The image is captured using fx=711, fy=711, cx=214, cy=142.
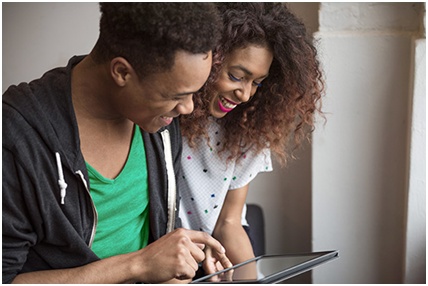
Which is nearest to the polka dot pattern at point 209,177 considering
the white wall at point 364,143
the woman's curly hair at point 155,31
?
the white wall at point 364,143

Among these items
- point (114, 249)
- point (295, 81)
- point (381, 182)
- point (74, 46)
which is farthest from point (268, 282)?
point (74, 46)

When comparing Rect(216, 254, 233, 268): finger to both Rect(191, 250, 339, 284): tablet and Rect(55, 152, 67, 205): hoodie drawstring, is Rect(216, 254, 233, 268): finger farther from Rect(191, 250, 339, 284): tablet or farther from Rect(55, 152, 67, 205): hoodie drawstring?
Rect(55, 152, 67, 205): hoodie drawstring

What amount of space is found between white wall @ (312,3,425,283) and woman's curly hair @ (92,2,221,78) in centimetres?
73

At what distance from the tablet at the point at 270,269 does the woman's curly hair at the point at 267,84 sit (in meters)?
0.29

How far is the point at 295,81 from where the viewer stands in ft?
4.47

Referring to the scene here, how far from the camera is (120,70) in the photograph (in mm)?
1066

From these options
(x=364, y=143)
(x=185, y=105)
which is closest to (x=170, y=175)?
(x=185, y=105)

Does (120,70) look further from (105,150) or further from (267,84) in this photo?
(267,84)

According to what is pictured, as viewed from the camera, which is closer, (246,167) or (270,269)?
(270,269)

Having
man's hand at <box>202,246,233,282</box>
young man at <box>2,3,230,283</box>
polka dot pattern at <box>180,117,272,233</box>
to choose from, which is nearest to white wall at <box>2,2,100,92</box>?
polka dot pattern at <box>180,117,272,233</box>

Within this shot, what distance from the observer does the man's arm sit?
1.16 metres

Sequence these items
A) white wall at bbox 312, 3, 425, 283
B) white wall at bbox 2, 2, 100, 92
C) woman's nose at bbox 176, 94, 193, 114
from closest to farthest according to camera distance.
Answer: woman's nose at bbox 176, 94, 193, 114
white wall at bbox 312, 3, 425, 283
white wall at bbox 2, 2, 100, 92

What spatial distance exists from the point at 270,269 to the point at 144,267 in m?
0.22

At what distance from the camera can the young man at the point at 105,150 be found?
1.04 m
